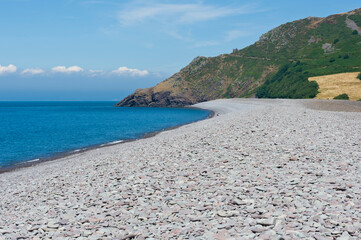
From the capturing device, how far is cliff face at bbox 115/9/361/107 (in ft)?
531

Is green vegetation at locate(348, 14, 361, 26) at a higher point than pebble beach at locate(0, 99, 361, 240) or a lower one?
higher

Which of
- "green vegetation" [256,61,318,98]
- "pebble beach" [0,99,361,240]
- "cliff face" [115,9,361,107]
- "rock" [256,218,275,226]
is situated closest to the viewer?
"rock" [256,218,275,226]

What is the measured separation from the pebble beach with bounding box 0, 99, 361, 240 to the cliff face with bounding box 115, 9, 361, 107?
14242cm

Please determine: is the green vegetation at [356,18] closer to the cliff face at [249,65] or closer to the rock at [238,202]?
the cliff face at [249,65]

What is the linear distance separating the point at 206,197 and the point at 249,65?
178 metres

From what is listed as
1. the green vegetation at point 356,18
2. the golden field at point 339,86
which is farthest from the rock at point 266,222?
the green vegetation at point 356,18

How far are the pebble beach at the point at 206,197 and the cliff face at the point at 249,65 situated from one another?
142 meters

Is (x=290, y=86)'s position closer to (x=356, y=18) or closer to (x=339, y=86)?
(x=339, y=86)

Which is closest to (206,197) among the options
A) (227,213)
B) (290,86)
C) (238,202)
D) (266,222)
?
(238,202)

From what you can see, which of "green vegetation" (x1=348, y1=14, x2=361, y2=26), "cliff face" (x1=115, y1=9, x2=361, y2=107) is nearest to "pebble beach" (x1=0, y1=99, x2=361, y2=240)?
"cliff face" (x1=115, y1=9, x2=361, y2=107)

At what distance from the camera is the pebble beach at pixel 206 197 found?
7.88 meters

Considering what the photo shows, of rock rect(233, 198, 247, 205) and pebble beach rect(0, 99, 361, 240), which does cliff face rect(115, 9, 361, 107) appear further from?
rock rect(233, 198, 247, 205)

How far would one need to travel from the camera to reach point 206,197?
10.4m

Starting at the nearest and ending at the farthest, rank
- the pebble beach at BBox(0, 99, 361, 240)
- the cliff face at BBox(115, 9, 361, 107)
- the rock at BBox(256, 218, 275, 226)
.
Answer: the rock at BBox(256, 218, 275, 226) < the pebble beach at BBox(0, 99, 361, 240) < the cliff face at BBox(115, 9, 361, 107)
